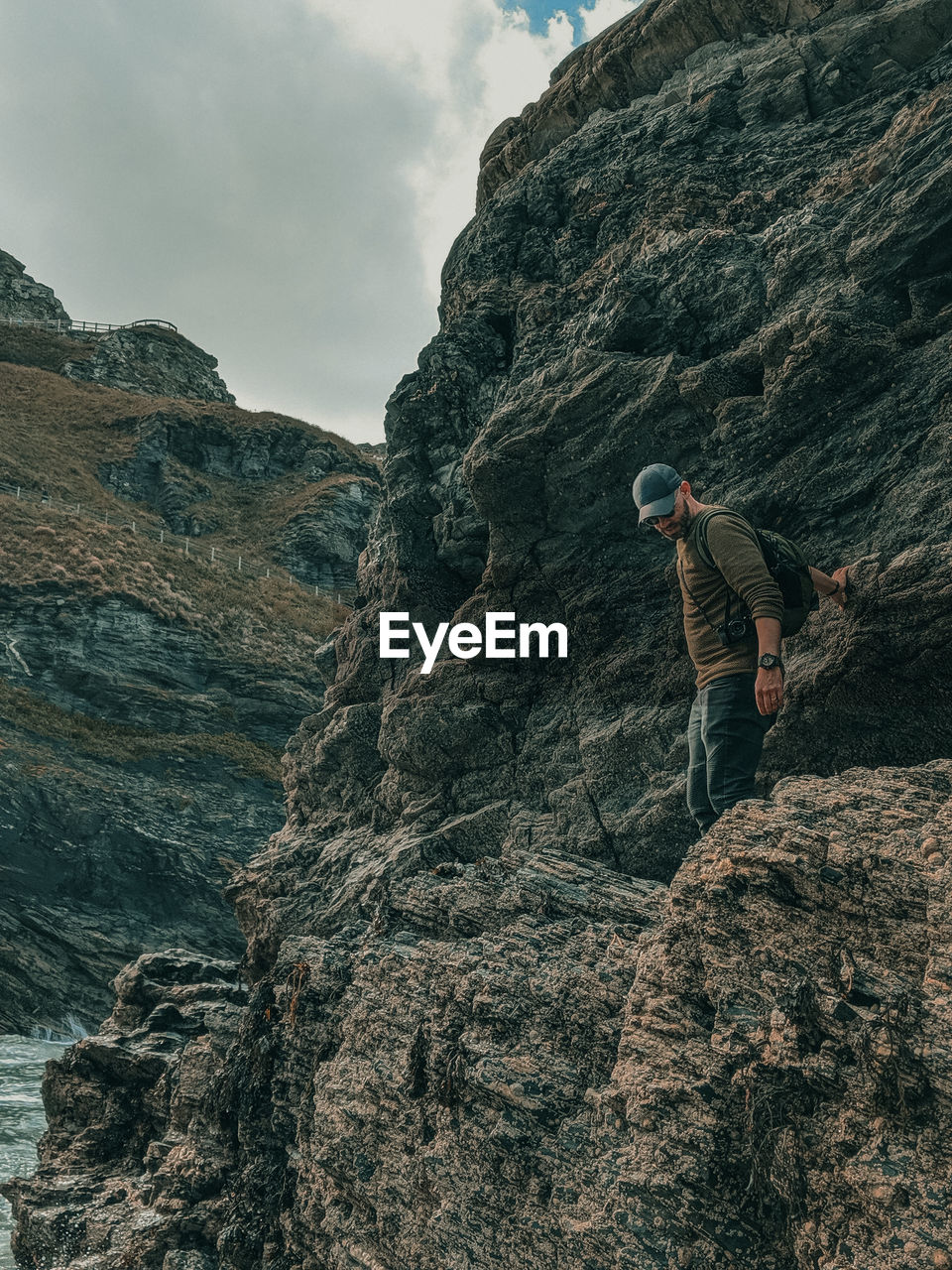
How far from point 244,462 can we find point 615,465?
75793 millimetres

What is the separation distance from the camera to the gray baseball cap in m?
1.07

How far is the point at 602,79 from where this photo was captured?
48.4 ft


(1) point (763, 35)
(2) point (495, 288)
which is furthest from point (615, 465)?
(1) point (763, 35)

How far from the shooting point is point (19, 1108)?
20.4 meters

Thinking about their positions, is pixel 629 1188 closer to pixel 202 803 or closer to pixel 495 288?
pixel 495 288

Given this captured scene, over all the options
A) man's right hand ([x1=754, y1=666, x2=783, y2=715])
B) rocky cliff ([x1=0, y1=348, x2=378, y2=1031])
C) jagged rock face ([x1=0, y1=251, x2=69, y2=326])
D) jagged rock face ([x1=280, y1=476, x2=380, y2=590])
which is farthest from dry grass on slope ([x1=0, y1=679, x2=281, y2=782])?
jagged rock face ([x1=0, y1=251, x2=69, y2=326])

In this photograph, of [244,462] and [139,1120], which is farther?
[244,462]

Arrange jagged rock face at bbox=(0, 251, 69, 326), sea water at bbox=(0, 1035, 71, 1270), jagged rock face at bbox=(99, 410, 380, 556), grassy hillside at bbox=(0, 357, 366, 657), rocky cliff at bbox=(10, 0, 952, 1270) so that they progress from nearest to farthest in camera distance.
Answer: rocky cliff at bbox=(10, 0, 952, 1270) < sea water at bbox=(0, 1035, 71, 1270) < grassy hillside at bbox=(0, 357, 366, 657) < jagged rock face at bbox=(99, 410, 380, 556) < jagged rock face at bbox=(0, 251, 69, 326)

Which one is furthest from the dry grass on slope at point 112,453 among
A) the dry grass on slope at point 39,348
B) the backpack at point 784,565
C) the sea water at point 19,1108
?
the backpack at point 784,565

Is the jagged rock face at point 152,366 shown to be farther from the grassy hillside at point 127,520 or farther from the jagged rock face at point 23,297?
the jagged rock face at point 23,297

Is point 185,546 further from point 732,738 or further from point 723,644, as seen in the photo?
point 732,738

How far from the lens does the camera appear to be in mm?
7086

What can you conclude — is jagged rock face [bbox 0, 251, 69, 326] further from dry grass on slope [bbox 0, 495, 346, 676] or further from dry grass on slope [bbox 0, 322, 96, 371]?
dry grass on slope [bbox 0, 495, 346, 676]

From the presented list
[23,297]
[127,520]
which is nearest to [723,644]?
[127,520]
